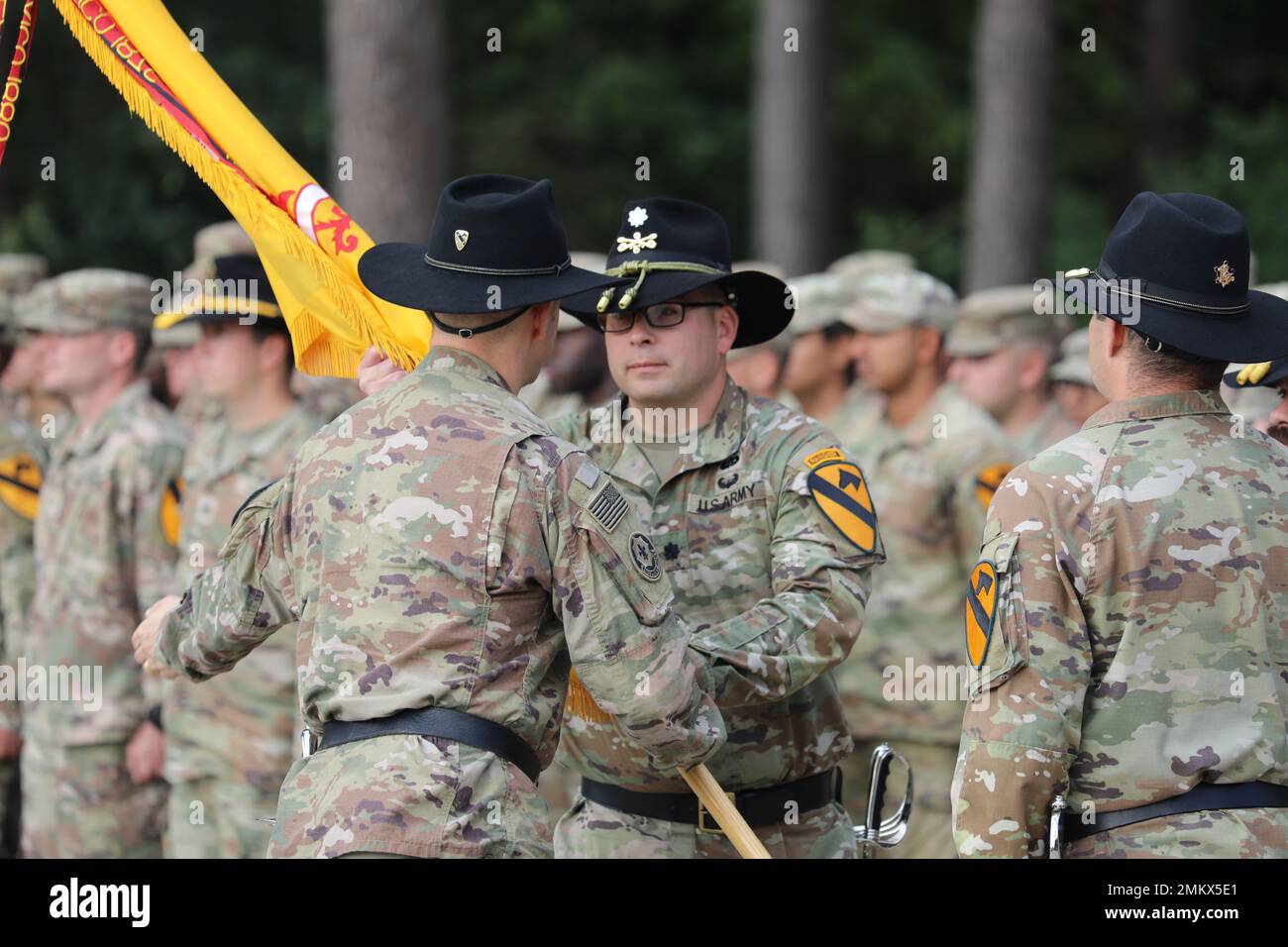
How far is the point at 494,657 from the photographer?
3.89 metres

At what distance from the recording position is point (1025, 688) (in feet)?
12.5

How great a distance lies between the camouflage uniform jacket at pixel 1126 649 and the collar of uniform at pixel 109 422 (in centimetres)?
551

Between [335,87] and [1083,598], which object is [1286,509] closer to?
[1083,598]

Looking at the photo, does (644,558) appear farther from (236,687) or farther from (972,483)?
(972,483)

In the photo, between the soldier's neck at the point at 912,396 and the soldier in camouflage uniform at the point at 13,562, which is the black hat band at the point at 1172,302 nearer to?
the soldier's neck at the point at 912,396

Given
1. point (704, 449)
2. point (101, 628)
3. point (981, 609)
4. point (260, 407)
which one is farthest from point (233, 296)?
point (981, 609)

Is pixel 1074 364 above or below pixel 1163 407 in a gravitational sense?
above

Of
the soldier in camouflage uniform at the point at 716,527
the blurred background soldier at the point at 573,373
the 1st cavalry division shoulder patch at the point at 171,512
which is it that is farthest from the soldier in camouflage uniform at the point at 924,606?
the 1st cavalry division shoulder patch at the point at 171,512

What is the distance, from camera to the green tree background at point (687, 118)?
19453 millimetres

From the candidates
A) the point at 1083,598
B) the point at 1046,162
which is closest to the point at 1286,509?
the point at 1083,598

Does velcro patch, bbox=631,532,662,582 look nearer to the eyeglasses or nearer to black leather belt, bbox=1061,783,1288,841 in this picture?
black leather belt, bbox=1061,783,1288,841

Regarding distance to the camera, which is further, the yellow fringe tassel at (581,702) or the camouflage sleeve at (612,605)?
the yellow fringe tassel at (581,702)

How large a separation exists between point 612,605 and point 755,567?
4.41ft
